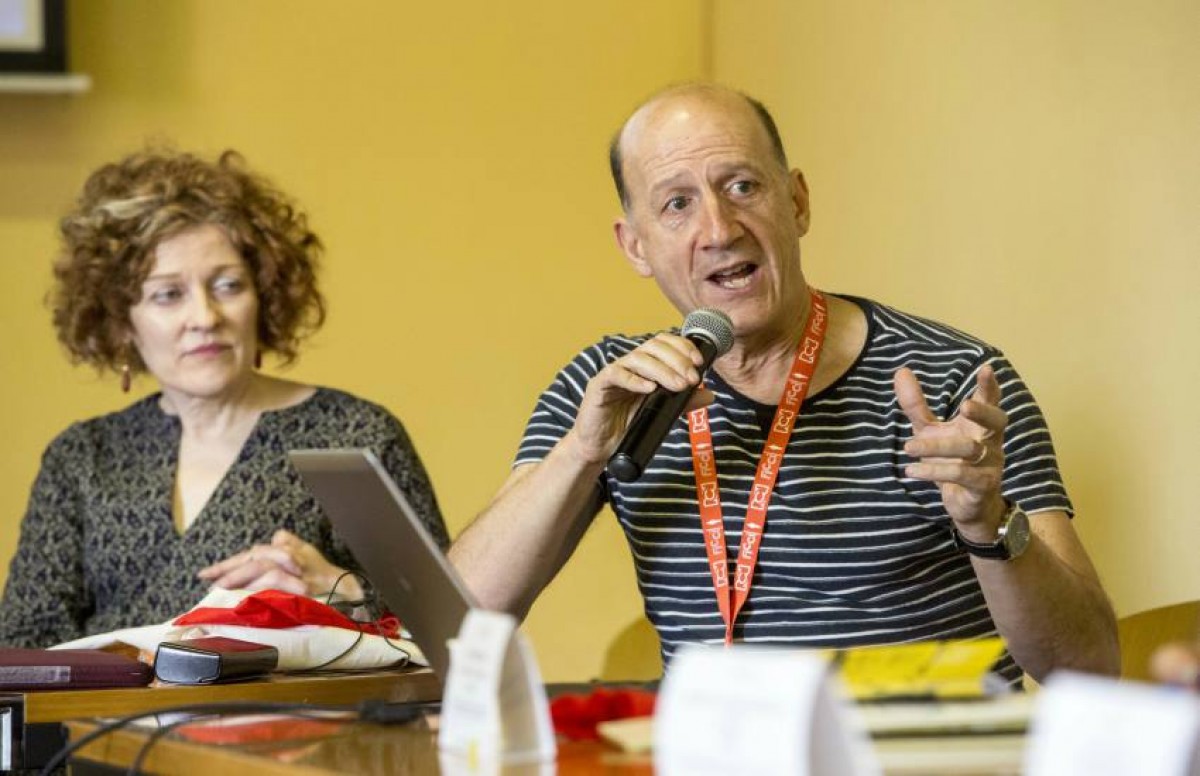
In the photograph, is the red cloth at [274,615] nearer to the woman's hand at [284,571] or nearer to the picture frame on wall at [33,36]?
the woman's hand at [284,571]

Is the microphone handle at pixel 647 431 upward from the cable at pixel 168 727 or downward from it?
upward

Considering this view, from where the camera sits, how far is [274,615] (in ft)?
6.55

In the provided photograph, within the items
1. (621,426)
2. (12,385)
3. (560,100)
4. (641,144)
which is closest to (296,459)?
(621,426)

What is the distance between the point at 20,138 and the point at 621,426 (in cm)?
219

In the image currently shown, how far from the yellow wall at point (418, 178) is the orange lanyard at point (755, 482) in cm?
186

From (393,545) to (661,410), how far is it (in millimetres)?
452

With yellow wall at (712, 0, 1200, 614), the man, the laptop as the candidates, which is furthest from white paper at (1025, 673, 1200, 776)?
yellow wall at (712, 0, 1200, 614)

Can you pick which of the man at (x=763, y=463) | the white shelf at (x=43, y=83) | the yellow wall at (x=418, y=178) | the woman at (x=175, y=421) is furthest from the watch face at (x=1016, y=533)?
the white shelf at (x=43, y=83)

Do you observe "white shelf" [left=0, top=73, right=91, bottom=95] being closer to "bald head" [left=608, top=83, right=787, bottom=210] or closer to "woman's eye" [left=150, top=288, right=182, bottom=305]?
"woman's eye" [left=150, top=288, right=182, bottom=305]

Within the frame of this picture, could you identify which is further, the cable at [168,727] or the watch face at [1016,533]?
the watch face at [1016,533]

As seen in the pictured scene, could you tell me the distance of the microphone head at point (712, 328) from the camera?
195cm

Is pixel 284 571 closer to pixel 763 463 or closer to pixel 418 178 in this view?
pixel 763 463

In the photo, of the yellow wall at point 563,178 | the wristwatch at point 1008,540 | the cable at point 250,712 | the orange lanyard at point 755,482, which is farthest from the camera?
the yellow wall at point 563,178

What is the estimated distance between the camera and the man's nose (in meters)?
2.11
